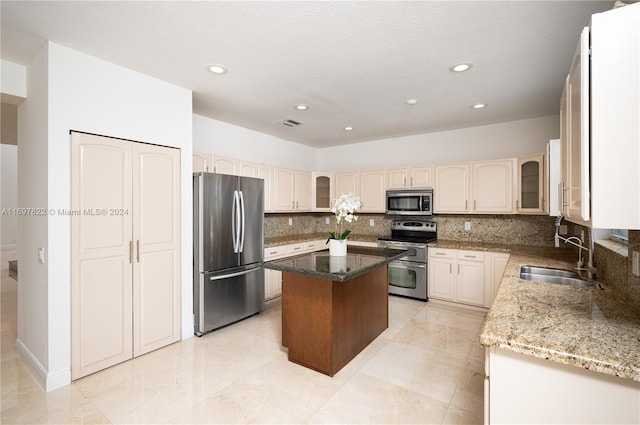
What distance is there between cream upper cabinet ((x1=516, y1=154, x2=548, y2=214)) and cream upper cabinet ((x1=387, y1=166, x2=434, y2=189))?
3.67ft

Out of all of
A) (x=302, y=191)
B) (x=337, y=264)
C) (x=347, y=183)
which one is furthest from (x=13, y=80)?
(x=347, y=183)

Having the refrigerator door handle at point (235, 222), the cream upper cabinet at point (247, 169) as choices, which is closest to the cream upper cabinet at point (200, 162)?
the cream upper cabinet at point (247, 169)

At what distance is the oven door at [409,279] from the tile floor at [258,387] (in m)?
1.18

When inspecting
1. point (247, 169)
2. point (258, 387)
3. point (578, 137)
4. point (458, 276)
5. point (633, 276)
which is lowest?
point (258, 387)

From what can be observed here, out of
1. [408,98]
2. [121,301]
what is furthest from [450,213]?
[121,301]

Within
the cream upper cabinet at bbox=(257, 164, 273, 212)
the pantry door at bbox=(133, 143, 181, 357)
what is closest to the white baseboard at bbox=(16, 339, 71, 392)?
the pantry door at bbox=(133, 143, 181, 357)

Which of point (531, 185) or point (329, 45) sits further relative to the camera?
point (531, 185)

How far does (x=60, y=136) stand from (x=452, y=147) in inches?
184

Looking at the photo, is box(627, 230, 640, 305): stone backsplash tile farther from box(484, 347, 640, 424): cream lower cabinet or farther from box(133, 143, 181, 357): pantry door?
box(133, 143, 181, 357): pantry door

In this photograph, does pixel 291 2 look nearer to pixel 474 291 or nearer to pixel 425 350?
pixel 425 350

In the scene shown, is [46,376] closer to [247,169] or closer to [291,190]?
[247,169]

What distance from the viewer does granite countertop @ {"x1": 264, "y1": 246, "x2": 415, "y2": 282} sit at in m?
2.14

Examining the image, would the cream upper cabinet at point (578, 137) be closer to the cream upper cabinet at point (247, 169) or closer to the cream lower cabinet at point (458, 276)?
the cream lower cabinet at point (458, 276)

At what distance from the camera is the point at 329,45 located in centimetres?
222
